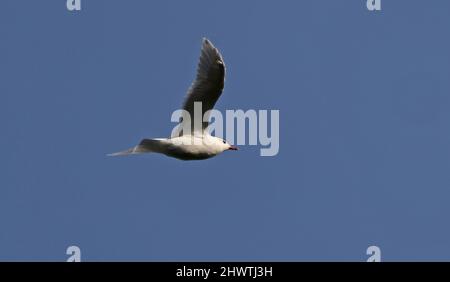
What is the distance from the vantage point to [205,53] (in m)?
23.2

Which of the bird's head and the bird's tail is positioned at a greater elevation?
the bird's head

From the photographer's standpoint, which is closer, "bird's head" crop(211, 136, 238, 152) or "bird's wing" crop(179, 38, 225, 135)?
"bird's wing" crop(179, 38, 225, 135)

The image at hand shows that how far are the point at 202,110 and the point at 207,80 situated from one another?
21.2 inches

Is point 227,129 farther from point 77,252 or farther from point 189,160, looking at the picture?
point 77,252

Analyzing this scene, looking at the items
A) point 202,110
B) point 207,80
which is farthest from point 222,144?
point 207,80

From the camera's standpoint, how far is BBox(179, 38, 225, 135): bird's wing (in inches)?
911

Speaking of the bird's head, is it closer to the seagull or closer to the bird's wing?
the seagull

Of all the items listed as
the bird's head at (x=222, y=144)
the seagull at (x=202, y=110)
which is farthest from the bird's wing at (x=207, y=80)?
the bird's head at (x=222, y=144)

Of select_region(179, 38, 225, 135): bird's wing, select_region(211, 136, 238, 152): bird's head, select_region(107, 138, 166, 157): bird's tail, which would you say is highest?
select_region(179, 38, 225, 135): bird's wing

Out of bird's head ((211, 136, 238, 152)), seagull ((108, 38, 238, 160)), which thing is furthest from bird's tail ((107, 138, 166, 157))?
bird's head ((211, 136, 238, 152))

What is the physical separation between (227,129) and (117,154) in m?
2.51

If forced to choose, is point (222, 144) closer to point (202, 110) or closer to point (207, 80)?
point (202, 110)

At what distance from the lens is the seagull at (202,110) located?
75.8ft
